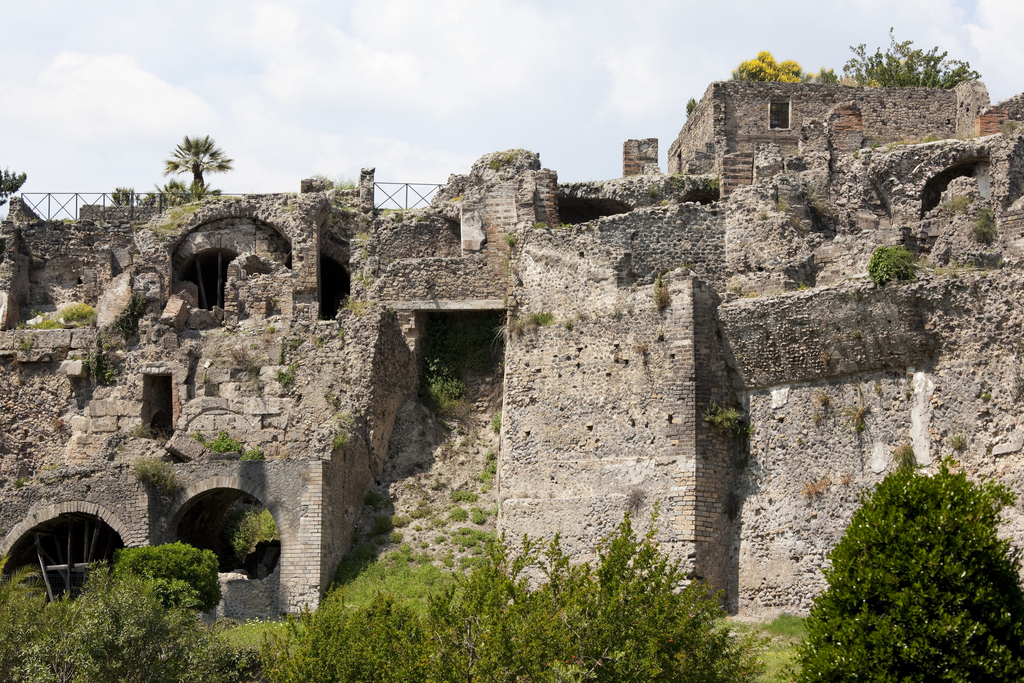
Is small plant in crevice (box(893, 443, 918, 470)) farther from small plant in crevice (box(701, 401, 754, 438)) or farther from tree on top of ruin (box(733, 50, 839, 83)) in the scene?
tree on top of ruin (box(733, 50, 839, 83))

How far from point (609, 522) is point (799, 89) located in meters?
17.1

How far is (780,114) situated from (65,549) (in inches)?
882

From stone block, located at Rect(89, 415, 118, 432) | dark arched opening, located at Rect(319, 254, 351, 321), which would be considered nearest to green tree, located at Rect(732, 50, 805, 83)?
dark arched opening, located at Rect(319, 254, 351, 321)

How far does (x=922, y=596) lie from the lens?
58.8ft

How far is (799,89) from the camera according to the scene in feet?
127

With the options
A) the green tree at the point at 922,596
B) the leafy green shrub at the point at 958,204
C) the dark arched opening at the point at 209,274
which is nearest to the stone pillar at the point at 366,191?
the dark arched opening at the point at 209,274

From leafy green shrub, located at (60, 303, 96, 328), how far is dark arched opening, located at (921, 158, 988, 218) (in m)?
22.1

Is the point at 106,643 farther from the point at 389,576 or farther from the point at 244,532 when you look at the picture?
the point at 244,532

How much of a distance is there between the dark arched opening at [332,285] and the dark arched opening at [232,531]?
5843 millimetres

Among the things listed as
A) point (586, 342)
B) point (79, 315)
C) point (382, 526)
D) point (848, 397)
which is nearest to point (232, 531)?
point (382, 526)

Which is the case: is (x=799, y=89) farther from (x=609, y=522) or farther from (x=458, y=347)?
(x=609, y=522)

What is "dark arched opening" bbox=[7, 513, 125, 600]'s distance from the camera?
3145 cm

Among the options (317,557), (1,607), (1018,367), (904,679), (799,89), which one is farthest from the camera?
(799,89)

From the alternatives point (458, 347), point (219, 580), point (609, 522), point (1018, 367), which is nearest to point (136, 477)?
point (219, 580)
